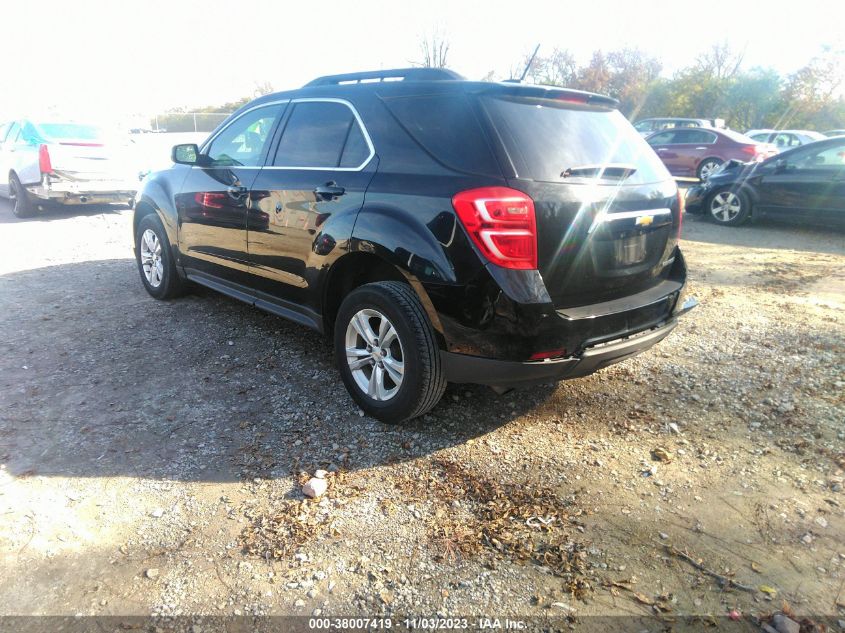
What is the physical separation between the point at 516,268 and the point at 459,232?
31 centimetres

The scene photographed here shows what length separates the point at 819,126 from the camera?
111 feet

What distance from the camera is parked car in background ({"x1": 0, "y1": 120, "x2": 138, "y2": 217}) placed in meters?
9.38

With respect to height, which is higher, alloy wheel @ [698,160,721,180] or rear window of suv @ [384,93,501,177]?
rear window of suv @ [384,93,501,177]

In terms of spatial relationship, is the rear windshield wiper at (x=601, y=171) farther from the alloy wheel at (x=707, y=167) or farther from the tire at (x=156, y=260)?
the alloy wheel at (x=707, y=167)

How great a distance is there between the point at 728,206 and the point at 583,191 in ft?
26.9

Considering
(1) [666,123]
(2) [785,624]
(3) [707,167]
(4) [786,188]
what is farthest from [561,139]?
(1) [666,123]

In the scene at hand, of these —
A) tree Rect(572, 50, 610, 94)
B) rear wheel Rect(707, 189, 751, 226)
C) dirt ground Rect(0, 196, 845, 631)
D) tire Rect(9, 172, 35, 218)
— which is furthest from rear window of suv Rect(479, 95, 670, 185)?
tree Rect(572, 50, 610, 94)

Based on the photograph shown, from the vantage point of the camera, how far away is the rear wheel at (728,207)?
9.35 m

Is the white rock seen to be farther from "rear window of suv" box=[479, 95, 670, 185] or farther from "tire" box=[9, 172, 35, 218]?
"tire" box=[9, 172, 35, 218]

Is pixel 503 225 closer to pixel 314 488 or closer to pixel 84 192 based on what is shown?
pixel 314 488

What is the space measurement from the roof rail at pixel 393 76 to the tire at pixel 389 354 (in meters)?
1.18

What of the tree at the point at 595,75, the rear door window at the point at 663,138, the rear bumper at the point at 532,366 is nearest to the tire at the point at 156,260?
the rear bumper at the point at 532,366

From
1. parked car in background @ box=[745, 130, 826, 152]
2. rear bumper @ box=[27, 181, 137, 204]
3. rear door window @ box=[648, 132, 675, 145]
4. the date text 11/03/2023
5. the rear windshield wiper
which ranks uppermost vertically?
parked car in background @ box=[745, 130, 826, 152]

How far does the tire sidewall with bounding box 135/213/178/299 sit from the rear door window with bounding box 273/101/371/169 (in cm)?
177
